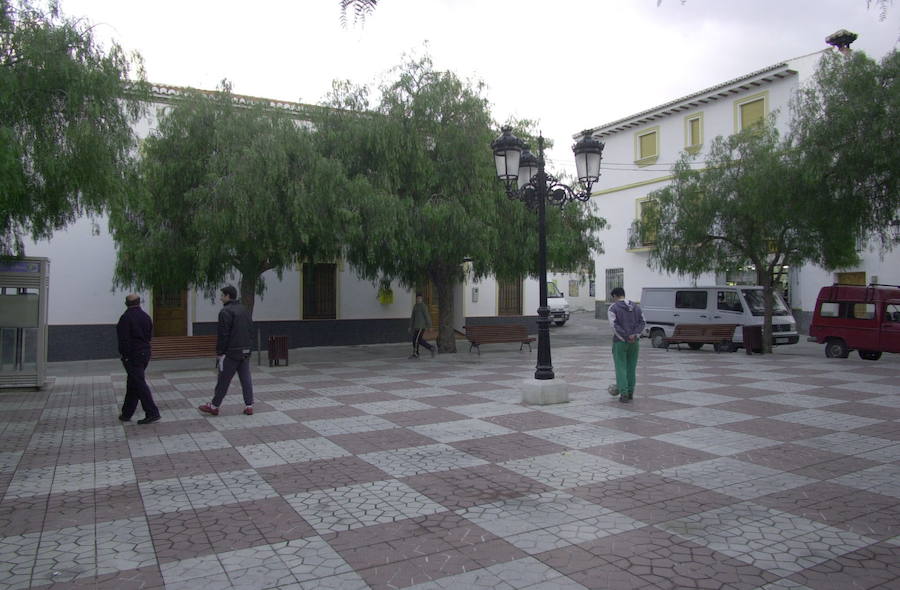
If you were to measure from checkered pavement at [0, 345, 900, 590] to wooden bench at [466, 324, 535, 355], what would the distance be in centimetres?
696

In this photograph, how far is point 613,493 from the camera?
5.14m

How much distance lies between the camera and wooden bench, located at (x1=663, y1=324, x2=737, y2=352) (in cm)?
1792

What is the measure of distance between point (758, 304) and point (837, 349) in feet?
10.0

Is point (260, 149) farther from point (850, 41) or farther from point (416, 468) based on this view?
point (850, 41)

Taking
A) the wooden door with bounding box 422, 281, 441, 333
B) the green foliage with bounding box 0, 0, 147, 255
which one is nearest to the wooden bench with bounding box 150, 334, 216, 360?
the green foliage with bounding box 0, 0, 147, 255

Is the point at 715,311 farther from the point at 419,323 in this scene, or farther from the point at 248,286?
the point at 248,286

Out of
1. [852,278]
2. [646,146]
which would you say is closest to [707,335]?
[852,278]

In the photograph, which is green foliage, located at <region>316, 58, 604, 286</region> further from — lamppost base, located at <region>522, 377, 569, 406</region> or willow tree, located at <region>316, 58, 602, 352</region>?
lamppost base, located at <region>522, 377, 569, 406</region>

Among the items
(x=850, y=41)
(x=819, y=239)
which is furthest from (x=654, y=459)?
(x=850, y=41)

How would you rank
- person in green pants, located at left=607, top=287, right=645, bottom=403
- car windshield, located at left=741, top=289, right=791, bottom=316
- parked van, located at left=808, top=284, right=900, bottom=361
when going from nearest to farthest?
person in green pants, located at left=607, top=287, right=645, bottom=403 < parked van, located at left=808, top=284, right=900, bottom=361 < car windshield, located at left=741, top=289, right=791, bottom=316

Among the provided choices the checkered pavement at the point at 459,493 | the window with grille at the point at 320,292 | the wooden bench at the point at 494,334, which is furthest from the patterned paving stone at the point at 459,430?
the window with grille at the point at 320,292

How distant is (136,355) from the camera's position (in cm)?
823

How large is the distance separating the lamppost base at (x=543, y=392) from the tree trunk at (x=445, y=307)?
303 inches

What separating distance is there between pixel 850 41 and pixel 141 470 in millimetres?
24405
